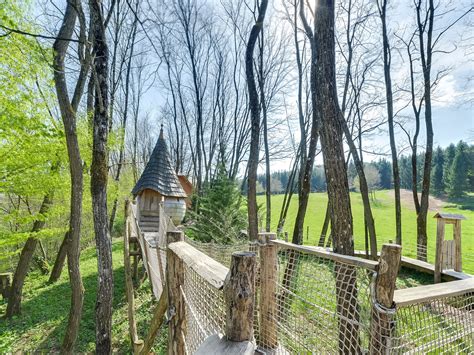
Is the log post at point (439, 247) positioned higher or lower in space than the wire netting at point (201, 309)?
lower

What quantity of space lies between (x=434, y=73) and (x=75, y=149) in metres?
11.0

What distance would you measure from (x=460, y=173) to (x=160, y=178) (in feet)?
110

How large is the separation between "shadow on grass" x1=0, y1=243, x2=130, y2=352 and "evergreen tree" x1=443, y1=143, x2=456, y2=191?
1410 inches

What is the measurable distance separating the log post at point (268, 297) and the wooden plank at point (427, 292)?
106cm

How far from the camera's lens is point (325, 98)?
3707mm

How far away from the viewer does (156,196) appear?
8422mm

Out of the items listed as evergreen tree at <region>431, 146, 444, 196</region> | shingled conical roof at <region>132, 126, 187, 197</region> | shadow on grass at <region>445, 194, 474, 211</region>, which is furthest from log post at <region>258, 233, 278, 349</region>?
evergreen tree at <region>431, 146, 444, 196</region>

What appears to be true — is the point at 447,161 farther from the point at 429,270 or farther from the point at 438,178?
the point at 429,270

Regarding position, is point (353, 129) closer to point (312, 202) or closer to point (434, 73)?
point (434, 73)

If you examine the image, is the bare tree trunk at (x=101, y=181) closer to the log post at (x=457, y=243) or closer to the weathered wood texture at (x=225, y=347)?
the weathered wood texture at (x=225, y=347)

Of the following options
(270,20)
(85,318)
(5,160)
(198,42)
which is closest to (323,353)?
(5,160)

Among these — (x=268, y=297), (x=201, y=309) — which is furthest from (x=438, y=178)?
(x=201, y=309)

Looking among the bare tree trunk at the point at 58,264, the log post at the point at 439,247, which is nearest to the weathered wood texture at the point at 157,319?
the log post at the point at 439,247

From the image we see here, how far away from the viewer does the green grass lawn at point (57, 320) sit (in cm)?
538
